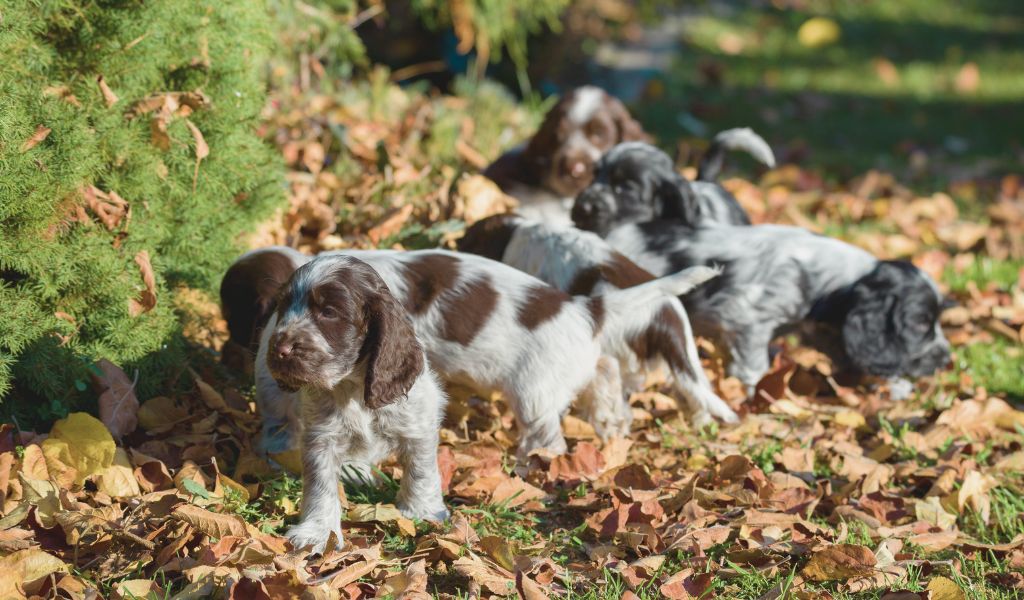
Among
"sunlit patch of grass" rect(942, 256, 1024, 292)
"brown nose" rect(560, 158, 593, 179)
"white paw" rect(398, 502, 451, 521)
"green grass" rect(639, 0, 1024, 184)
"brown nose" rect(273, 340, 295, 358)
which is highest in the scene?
"brown nose" rect(273, 340, 295, 358)

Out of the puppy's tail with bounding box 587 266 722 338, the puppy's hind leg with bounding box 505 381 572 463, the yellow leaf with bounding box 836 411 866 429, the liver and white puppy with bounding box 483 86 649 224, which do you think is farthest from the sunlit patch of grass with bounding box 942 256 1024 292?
the puppy's hind leg with bounding box 505 381 572 463

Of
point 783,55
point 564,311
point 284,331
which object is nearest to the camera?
point 284,331

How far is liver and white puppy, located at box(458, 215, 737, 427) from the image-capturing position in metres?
4.68

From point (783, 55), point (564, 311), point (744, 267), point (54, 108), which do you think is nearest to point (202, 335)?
point (54, 108)

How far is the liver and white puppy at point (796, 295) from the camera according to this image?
18.2 feet

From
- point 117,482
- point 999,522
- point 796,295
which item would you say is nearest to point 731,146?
point 796,295

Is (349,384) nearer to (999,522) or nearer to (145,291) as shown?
(145,291)

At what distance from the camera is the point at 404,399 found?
3.74m

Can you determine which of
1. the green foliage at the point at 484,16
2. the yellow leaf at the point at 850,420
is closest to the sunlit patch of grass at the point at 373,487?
the yellow leaf at the point at 850,420

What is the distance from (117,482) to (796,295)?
3.45 meters

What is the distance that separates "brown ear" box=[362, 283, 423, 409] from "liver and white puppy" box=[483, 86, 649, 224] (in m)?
3.07

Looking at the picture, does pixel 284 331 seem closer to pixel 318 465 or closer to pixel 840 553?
pixel 318 465

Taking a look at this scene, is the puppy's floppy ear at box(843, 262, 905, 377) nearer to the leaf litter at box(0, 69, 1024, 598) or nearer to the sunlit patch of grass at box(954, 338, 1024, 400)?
the leaf litter at box(0, 69, 1024, 598)

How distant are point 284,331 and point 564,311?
4.25 ft
